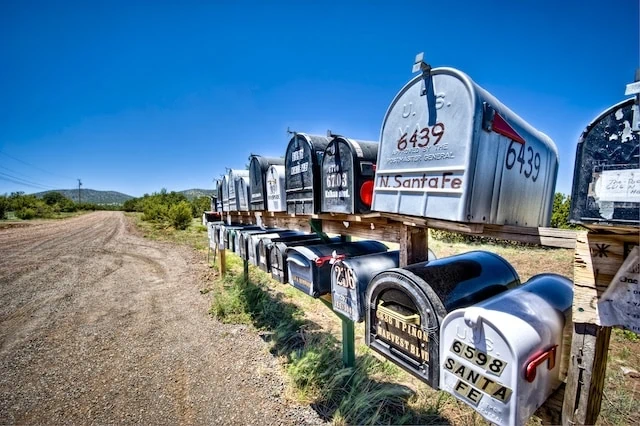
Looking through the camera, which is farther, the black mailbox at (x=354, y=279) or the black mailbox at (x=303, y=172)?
the black mailbox at (x=303, y=172)

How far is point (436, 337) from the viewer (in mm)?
1832

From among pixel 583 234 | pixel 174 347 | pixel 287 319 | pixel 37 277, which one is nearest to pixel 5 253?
pixel 37 277

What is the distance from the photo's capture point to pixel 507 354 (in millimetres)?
1442

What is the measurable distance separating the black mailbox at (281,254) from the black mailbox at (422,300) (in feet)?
5.62

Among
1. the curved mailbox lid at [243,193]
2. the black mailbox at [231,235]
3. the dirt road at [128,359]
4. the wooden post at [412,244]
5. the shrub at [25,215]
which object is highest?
the curved mailbox lid at [243,193]

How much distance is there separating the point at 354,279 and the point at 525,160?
1630mm

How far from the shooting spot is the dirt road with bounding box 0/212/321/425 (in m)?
3.63

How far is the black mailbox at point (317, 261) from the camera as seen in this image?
10.4 feet

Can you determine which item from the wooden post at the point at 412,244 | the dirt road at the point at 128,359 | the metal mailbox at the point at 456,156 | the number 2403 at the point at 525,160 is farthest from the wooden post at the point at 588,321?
the dirt road at the point at 128,359

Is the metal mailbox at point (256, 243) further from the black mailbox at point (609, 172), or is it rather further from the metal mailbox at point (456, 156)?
the black mailbox at point (609, 172)

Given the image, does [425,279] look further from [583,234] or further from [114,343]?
[114,343]

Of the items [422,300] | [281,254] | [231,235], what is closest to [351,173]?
[422,300]

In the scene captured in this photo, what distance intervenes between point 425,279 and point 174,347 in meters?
4.90

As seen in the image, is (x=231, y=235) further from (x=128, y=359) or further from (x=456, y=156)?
(x=456, y=156)
